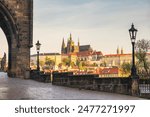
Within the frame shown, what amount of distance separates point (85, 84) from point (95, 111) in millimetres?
10843

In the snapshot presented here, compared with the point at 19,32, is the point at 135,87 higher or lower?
lower

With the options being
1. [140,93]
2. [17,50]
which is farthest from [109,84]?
[17,50]

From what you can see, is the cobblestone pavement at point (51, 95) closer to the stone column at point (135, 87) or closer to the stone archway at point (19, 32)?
the stone column at point (135, 87)

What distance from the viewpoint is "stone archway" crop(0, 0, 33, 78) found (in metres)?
30.5

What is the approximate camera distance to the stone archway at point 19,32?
3047 cm

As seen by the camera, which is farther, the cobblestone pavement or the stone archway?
the stone archway

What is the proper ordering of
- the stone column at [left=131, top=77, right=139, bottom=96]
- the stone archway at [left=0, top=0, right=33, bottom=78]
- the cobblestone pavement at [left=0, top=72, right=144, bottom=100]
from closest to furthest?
the cobblestone pavement at [left=0, top=72, right=144, bottom=100]
the stone column at [left=131, top=77, right=139, bottom=96]
the stone archway at [left=0, top=0, right=33, bottom=78]

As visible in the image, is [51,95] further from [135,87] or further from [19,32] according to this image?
[19,32]

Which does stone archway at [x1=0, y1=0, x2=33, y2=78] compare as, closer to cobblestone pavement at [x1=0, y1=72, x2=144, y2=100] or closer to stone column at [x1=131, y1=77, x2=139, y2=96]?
cobblestone pavement at [x1=0, y1=72, x2=144, y2=100]

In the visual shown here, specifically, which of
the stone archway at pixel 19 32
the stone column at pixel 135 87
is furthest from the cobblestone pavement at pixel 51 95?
the stone archway at pixel 19 32

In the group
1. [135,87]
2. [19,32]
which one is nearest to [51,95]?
[135,87]

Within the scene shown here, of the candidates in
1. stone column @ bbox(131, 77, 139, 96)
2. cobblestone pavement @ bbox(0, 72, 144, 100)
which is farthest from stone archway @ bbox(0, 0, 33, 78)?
stone column @ bbox(131, 77, 139, 96)

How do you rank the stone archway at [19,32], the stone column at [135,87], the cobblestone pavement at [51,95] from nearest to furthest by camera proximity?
A: the cobblestone pavement at [51,95] < the stone column at [135,87] < the stone archway at [19,32]

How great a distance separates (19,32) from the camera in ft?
102
